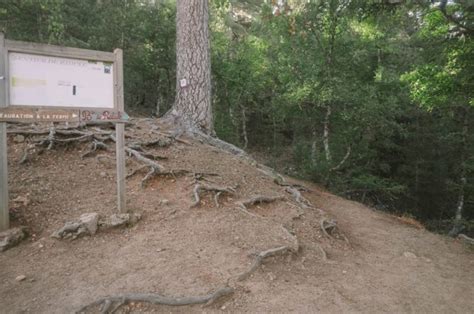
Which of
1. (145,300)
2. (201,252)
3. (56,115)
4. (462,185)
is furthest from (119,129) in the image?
(462,185)

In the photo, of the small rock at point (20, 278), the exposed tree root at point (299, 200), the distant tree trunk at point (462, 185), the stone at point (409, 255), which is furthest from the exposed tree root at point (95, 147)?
the distant tree trunk at point (462, 185)

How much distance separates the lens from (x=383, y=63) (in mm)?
11820

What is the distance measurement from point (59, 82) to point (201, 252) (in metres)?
2.30

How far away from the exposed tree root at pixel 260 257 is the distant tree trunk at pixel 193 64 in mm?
3800

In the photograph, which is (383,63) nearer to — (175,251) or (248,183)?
(248,183)

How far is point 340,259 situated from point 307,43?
24.2 feet

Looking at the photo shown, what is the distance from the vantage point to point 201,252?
3.48m

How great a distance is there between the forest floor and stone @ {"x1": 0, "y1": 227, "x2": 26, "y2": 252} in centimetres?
8

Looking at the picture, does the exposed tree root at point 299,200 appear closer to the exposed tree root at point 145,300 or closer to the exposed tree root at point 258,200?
the exposed tree root at point 258,200

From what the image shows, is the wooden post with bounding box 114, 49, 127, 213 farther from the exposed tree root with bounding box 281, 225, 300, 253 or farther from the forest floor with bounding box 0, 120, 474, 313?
the exposed tree root with bounding box 281, 225, 300, 253

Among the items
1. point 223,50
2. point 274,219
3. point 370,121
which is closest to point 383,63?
point 370,121

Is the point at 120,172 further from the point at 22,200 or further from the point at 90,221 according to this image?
the point at 22,200

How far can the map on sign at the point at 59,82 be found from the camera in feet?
11.8

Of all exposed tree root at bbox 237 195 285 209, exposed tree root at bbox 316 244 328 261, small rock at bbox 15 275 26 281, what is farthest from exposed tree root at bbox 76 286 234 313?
exposed tree root at bbox 237 195 285 209
